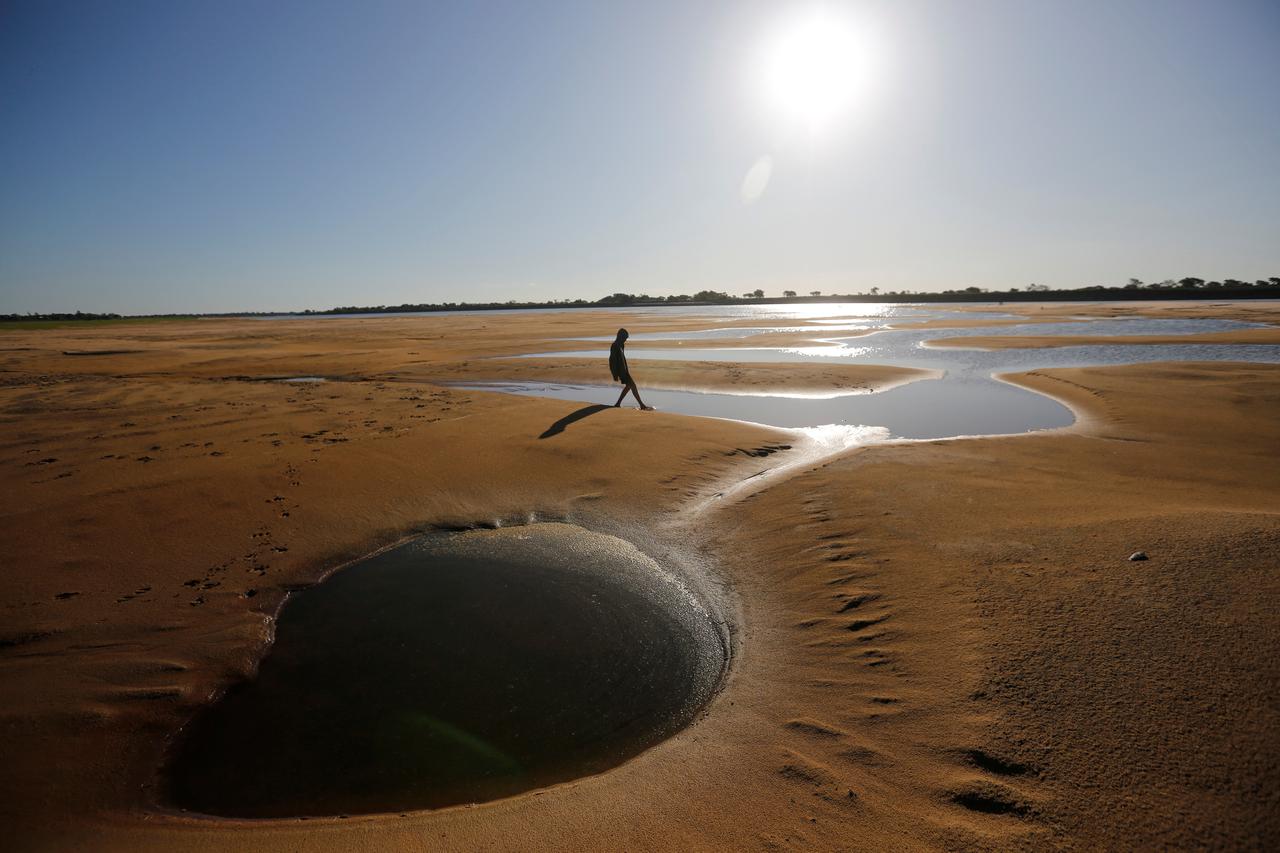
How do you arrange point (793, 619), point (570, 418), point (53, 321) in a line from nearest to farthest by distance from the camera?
point (793, 619) → point (570, 418) → point (53, 321)

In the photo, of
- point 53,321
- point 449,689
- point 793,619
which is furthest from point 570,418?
point 53,321

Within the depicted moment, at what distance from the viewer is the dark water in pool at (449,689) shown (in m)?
3.49

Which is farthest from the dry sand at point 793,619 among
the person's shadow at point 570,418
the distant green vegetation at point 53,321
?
the distant green vegetation at point 53,321

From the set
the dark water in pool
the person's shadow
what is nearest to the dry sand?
the dark water in pool

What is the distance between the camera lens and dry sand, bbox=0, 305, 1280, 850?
3.00 meters

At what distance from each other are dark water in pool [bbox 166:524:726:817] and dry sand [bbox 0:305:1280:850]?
242 millimetres

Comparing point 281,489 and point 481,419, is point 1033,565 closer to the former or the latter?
point 281,489

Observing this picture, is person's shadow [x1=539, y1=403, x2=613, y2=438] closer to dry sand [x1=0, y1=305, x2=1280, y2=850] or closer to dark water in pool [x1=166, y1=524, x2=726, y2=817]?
dry sand [x1=0, y1=305, x2=1280, y2=850]

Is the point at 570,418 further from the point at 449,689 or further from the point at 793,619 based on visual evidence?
the point at 449,689

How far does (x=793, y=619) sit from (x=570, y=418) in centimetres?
835

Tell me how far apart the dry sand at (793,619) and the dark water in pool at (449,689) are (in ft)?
0.80

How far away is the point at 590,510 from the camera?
26.0 ft

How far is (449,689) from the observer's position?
430 cm

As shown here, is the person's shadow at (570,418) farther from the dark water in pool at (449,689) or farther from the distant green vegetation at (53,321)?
the distant green vegetation at (53,321)
